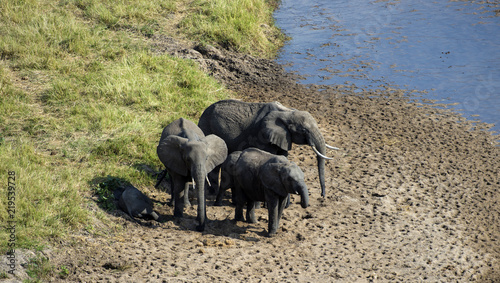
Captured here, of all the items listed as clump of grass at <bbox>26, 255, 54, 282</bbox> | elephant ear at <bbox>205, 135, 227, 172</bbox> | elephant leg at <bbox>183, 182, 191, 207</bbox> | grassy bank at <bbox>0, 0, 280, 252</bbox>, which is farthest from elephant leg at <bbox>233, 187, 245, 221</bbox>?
clump of grass at <bbox>26, 255, 54, 282</bbox>

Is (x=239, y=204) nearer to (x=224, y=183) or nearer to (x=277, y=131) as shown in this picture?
(x=224, y=183)

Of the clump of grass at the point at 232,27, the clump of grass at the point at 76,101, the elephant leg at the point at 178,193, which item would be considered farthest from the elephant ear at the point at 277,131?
the clump of grass at the point at 232,27

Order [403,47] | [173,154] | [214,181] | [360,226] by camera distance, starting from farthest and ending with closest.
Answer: [403,47]
[214,181]
[360,226]
[173,154]

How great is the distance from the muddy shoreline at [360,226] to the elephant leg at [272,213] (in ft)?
0.67

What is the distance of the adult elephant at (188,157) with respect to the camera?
858cm

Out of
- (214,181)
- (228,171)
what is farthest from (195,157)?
(214,181)

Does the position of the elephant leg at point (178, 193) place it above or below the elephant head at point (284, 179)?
below

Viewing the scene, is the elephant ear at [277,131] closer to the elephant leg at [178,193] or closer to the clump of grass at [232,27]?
the elephant leg at [178,193]

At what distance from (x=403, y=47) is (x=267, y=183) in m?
11.5

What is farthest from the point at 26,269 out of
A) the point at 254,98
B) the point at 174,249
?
the point at 254,98

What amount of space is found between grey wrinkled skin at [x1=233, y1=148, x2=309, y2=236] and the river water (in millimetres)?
7226

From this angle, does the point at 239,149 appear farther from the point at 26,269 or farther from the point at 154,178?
the point at 26,269

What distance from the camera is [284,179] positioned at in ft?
27.2

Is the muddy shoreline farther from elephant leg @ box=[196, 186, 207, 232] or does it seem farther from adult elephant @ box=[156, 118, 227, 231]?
adult elephant @ box=[156, 118, 227, 231]
